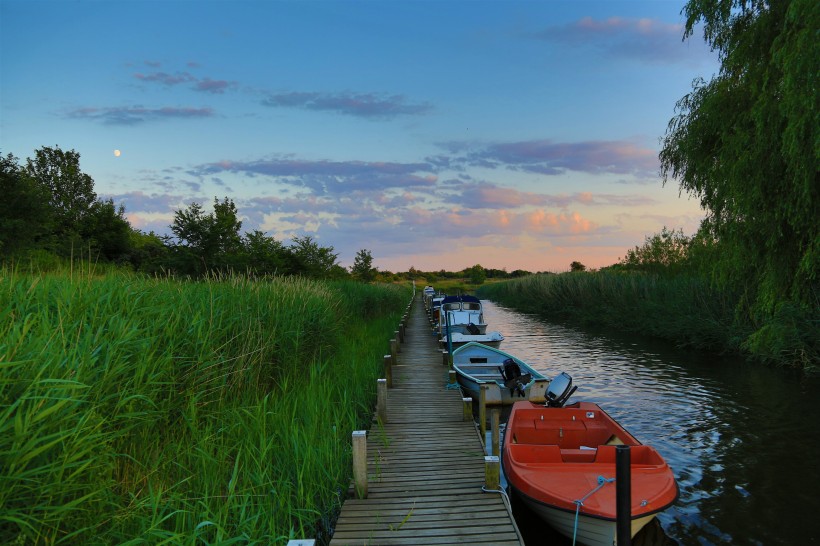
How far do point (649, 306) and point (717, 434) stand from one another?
1528cm

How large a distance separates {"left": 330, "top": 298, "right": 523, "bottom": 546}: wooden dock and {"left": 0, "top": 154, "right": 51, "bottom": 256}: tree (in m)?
27.9

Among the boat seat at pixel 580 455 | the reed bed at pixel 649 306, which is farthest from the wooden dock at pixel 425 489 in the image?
the reed bed at pixel 649 306

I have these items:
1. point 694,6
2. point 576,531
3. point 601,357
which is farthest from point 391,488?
point 694,6

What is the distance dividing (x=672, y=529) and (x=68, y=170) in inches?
2936

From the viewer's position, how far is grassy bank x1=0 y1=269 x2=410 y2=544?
3.22m

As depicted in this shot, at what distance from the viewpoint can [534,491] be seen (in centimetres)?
556

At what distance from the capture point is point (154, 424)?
5.32 meters

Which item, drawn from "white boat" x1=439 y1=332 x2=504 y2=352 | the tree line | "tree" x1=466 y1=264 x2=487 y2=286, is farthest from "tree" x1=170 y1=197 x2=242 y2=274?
"tree" x1=466 y1=264 x2=487 y2=286

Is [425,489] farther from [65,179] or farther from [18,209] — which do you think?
[65,179]

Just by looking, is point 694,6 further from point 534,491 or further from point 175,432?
point 175,432

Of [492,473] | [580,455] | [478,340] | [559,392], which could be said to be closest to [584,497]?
[492,473]

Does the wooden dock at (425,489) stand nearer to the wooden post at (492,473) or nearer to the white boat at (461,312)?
the wooden post at (492,473)

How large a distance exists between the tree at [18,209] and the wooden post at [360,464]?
29.6 m

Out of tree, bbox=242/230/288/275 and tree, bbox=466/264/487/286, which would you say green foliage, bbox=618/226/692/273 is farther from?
tree, bbox=466/264/487/286
